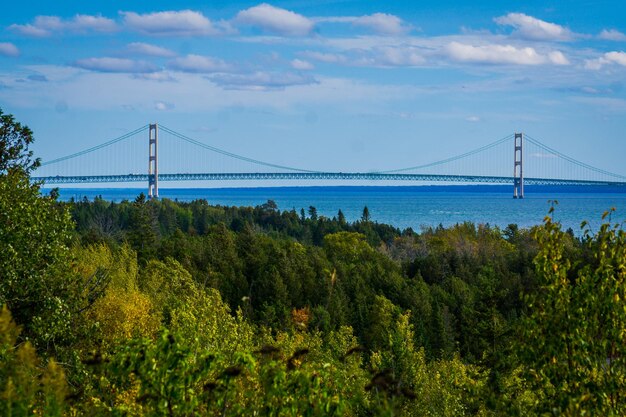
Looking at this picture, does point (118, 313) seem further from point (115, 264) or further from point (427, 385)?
point (115, 264)

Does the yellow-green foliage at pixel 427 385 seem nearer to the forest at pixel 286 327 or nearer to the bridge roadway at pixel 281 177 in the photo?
the forest at pixel 286 327

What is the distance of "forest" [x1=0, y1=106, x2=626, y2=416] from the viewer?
6.46 metres

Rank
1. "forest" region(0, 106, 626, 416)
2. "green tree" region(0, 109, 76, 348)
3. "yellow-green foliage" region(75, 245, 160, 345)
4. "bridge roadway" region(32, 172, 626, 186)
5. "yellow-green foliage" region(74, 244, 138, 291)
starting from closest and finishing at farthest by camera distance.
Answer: "forest" region(0, 106, 626, 416)
"green tree" region(0, 109, 76, 348)
"yellow-green foliage" region(75, 245, 160, 345)
"yellow-green foliage" region(74, 244, 138, 291)
"bridge roadway" region(32, 172, 626, 186)

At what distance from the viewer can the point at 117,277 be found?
104 feet

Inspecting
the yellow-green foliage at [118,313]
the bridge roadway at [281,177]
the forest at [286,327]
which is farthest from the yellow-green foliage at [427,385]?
the bridge roadway at [281,177]

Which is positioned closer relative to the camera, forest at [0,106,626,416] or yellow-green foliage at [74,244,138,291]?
forest at [0,106,626,416]

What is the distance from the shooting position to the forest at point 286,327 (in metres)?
6.46

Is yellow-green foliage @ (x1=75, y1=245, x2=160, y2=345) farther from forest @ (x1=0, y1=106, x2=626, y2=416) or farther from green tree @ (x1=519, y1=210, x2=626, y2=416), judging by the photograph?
green tree @ (x1=519, y1=210, x2=626, y2=416)

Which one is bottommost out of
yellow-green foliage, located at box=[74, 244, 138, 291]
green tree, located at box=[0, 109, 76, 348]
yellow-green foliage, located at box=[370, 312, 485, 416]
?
yellow-green foliage, located at box=[370, 312, 485, 416]

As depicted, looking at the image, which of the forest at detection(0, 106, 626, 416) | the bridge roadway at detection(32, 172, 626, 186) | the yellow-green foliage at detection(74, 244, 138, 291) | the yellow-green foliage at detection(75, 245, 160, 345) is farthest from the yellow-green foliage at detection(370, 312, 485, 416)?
the bridge roadway at detection(32, 172, 626, 186)

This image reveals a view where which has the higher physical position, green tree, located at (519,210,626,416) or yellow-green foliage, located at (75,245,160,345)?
green tree, located at (519,210,626,416)

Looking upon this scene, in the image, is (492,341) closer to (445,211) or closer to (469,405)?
(469,405)

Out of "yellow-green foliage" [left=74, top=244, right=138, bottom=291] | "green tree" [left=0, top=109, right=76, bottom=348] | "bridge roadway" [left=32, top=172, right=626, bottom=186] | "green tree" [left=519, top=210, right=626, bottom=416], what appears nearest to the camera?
"green tree" [left=519, top=210, right=626, bottom=416]

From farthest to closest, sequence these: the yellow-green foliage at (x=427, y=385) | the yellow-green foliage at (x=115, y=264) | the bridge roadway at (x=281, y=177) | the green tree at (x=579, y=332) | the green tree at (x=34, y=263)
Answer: the bridge roadway at (x=281, y=177) → the yellow-green foliage at (x=115, y=264) → the yellow-green foliage at (x=427, y=385) → the green tree at (x=34, y=263) → the green tree at (x=579, y=332)
